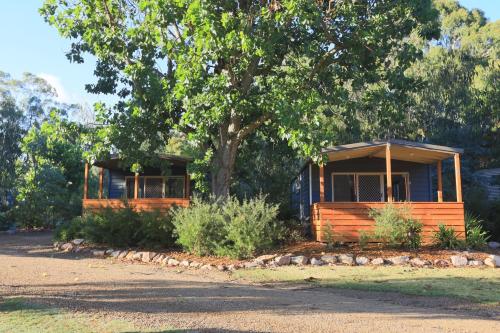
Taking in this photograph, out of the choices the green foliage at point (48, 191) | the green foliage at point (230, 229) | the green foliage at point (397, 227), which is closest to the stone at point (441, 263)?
the green foliage at point (397, 227)

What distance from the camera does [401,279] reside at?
31.0 ft

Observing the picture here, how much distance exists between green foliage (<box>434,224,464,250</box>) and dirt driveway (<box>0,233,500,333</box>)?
5.91m

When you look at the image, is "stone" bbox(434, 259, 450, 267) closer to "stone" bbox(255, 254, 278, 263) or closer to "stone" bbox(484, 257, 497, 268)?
"stone" bbox(484, 257, 497, 268)

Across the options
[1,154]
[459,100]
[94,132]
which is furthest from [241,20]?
[1,154]

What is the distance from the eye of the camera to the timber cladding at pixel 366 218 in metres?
13.4

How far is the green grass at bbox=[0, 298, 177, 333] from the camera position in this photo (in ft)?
15.8

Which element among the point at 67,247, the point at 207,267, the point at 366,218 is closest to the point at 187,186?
the point at 67,247

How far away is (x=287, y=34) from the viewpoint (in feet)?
46.9

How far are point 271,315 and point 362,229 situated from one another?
801 cm

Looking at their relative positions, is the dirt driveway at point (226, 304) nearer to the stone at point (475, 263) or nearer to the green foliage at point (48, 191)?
the stone at point (475, 263)

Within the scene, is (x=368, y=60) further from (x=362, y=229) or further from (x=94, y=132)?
A: (x=94, y=132)

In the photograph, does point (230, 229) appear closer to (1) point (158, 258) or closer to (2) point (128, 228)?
(1) point (158, 258)

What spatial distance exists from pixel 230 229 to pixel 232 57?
16.0 ft

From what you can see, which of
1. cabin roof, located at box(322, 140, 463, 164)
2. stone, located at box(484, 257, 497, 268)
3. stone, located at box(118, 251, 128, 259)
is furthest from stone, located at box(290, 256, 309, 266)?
stone, located at box(118, 251, 128, 259)
